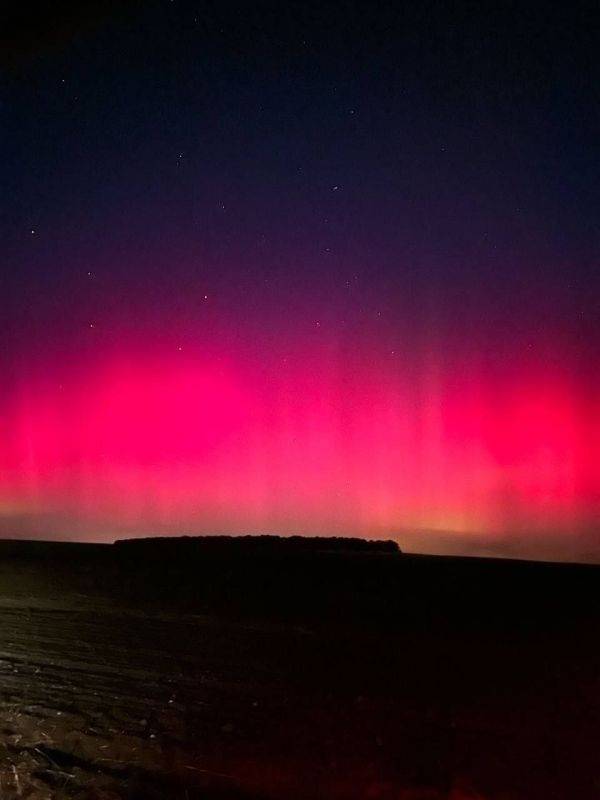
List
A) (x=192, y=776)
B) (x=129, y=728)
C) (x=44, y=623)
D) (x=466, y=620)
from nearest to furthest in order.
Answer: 1. (x=192, y=776)
2. (x=129, y=728)
3. (x=44, y=623)
4. (x=466, y=620)

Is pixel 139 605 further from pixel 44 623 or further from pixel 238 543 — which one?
pixel 238 543

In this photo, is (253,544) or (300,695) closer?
(300,695)

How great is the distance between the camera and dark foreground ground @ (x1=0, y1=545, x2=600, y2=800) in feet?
16.3

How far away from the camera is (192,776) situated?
4953 mm

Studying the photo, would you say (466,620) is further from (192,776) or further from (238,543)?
(238,543)

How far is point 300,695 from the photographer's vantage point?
23.3ft

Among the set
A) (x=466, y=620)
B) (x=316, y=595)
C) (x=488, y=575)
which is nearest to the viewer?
(x=466, y=620)

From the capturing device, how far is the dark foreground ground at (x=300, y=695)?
4965mm

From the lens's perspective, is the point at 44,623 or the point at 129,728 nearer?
the point at 129,728

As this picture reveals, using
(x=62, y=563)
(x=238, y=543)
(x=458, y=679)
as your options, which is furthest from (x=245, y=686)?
(x=238, y=543)

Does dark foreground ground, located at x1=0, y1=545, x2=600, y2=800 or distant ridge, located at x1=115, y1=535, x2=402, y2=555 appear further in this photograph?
distant ridge, located at x1=115, y1=535, x2=402, y2=555

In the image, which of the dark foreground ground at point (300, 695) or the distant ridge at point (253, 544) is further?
the distant ridge at point (253, 544)

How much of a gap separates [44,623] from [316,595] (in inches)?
232

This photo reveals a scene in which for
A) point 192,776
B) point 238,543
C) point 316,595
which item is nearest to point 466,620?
point 316,595
